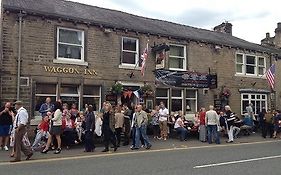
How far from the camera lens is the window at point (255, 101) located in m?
25.9

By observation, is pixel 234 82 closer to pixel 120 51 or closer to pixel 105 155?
pixel 120 51

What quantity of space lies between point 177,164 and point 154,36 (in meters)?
12.3

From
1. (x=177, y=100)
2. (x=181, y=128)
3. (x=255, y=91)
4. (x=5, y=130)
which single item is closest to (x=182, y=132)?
(x=181, y=128)

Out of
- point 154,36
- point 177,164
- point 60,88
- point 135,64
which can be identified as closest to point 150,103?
point 135,64

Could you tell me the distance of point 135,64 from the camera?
821 inches

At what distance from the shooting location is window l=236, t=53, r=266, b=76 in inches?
1030

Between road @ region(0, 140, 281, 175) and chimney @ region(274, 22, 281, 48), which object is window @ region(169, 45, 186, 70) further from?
chimney @ region(274, 22, 281, 48)

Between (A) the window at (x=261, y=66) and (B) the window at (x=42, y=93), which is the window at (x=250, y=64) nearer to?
(A) the window at (x=261, y=66)

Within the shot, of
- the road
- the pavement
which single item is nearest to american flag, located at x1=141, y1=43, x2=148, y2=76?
the pavement

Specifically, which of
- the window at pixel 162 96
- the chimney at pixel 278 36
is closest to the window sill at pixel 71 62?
the window at pixel 162 96

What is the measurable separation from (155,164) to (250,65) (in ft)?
60.7

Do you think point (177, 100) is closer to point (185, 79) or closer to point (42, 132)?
point (185, 79)

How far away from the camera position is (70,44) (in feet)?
60.7

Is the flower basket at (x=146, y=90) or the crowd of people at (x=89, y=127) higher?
the flower basket at (x=146, y=90)
